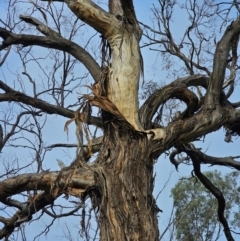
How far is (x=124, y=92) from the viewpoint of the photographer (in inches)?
255

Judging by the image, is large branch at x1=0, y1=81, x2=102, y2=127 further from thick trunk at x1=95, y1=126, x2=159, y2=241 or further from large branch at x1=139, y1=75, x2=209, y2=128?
thick trunk at x1=95, y1=126, x2=159, y2=241

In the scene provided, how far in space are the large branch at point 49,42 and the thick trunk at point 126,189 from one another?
1.51 m

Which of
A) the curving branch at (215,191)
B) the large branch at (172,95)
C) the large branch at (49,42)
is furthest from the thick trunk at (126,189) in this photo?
the curving branch at (215,191)

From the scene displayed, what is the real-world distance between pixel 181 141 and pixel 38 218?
2.09 meters

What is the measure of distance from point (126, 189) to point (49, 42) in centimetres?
263

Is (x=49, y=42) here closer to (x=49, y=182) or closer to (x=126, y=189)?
(x=49, y=182)

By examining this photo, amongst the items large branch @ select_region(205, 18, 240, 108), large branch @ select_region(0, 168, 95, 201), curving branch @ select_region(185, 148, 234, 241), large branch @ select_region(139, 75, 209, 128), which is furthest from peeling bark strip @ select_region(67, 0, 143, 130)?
curving branch @ select_region(185, 148, 234, 241)

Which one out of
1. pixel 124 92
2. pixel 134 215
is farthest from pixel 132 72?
pixel 134 215

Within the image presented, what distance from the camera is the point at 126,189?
578 centimetres

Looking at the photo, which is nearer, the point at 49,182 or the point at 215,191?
the point at 49,182

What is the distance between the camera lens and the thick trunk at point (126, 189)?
5.61 meters

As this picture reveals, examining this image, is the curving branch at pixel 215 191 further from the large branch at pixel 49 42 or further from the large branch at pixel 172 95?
the large branch at pixel 49 42

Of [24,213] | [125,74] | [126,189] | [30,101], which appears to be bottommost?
[126,189]

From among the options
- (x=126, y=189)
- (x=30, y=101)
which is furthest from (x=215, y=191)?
(x=30, y=101)
